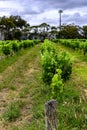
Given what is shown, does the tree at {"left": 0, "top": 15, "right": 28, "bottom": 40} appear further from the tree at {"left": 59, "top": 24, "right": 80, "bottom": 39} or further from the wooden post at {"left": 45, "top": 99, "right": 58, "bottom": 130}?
the wooden post at {"left": 45, "top": 99, "right": 58, "bottom": 130}

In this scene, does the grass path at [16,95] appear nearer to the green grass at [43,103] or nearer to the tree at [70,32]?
the green grass at [43,103]

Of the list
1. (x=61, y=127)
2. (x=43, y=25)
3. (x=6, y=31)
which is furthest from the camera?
(x=43, y=25)

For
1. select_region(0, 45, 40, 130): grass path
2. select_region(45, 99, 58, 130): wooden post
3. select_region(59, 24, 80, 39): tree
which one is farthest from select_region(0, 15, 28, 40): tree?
select_region(45, 99, 58, 130): wooden post

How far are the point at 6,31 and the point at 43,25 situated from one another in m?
27.9

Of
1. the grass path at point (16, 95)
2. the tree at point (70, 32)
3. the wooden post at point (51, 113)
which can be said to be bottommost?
the tree at point (70, 32)

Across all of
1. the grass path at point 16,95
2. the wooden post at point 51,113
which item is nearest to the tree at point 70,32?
the grass path at point 16,95

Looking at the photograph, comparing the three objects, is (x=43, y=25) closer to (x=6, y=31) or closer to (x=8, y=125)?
(x=6, y=31)

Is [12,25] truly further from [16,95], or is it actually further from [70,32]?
[16,95]

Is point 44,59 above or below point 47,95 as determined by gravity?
above

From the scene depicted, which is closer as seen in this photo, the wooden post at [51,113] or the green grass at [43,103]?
the wooden post at [51,113]

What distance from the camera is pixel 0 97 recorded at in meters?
11.5

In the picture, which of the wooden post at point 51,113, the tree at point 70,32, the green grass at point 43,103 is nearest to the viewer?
the wooden post at point 51,113

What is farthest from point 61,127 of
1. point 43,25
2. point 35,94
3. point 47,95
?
point 43,25

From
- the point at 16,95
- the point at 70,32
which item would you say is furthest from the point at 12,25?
the point at 16,95
